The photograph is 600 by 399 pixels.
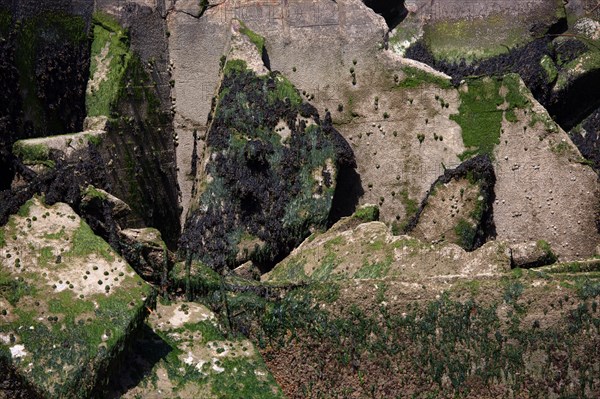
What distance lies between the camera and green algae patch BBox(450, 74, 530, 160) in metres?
26.0

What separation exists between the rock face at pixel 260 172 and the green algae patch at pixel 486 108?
1725mm

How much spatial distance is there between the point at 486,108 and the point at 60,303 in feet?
24.7

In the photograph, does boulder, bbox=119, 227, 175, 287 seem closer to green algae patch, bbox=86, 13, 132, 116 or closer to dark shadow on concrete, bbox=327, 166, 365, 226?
green algae patch, bbox=86, 13, 132, 116

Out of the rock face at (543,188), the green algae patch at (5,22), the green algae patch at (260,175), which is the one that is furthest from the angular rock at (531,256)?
the green algae patch at (5,22)

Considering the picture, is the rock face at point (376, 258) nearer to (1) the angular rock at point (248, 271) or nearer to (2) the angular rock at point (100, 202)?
(1) the angular rock at point (248, 271)

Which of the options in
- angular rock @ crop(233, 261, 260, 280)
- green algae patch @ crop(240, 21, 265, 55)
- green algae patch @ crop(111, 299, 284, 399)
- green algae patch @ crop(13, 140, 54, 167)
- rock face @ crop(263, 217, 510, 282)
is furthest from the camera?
green algae patch @ crop(240, 21, 265, 55)

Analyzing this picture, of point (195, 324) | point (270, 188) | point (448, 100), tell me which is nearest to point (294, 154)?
point (270, 188)

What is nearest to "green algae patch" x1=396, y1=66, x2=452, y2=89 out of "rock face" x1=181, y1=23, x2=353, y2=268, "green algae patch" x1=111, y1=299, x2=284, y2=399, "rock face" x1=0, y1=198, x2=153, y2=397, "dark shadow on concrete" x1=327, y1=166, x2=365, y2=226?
"rock face" x1=181, y1=23, x2=353, y2=268

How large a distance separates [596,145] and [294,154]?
4.35 meters

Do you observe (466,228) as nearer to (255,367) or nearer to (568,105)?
(568,105)

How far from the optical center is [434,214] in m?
25.7

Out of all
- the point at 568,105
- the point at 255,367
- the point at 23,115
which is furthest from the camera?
the point at 568,105

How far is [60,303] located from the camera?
2150cm

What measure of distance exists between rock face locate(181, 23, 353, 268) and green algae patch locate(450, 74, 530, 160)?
1.73 meters
